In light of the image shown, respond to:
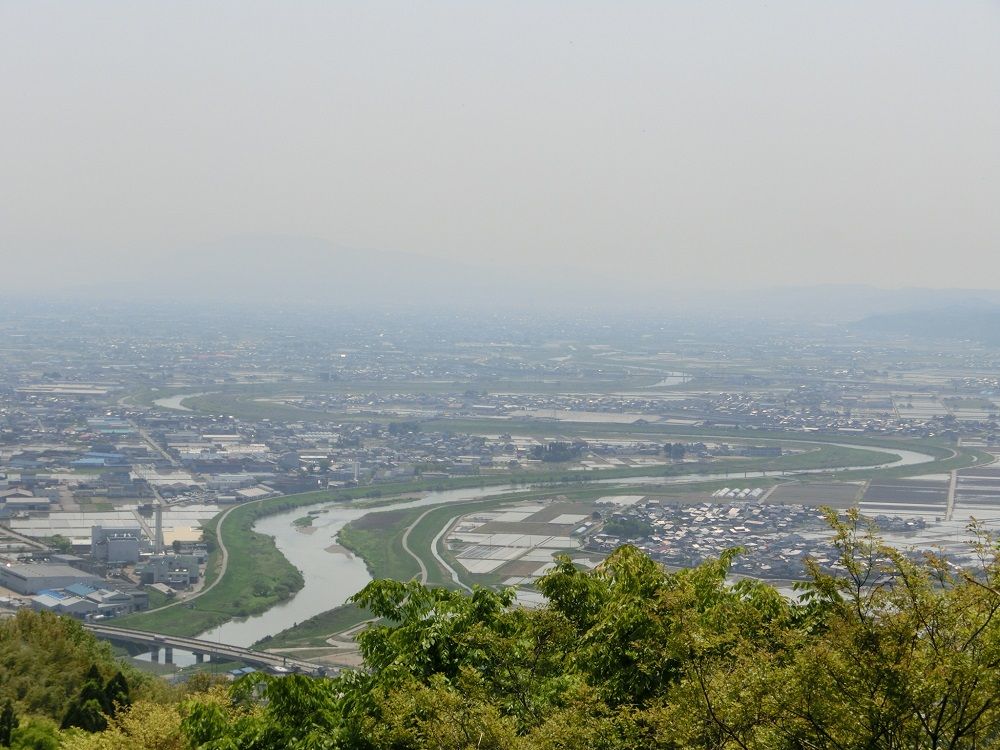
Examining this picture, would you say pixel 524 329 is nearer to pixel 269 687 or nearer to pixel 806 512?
pixel 806 512

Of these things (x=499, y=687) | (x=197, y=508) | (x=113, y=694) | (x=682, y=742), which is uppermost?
(x=682, y=742)

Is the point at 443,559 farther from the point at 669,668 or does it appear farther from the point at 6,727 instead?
the point at 669,668

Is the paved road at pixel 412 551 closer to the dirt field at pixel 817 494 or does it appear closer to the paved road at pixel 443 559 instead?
the paved road at pixel 443 559

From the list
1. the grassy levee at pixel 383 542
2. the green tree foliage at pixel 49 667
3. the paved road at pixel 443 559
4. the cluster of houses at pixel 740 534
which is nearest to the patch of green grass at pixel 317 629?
the grassy levee at pixel 383 542

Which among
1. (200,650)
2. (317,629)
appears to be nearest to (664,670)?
(200,650)

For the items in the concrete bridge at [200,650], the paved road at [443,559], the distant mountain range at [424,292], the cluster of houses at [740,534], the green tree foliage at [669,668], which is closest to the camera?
the green tree foliage at [669,668]

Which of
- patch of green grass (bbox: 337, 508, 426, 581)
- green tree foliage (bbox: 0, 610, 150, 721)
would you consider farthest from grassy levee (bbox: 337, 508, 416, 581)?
green tree foliage (bbox: 0, 610, 150, 721)

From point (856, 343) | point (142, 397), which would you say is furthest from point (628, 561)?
point (856, 343)

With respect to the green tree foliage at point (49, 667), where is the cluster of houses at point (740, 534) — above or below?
below
